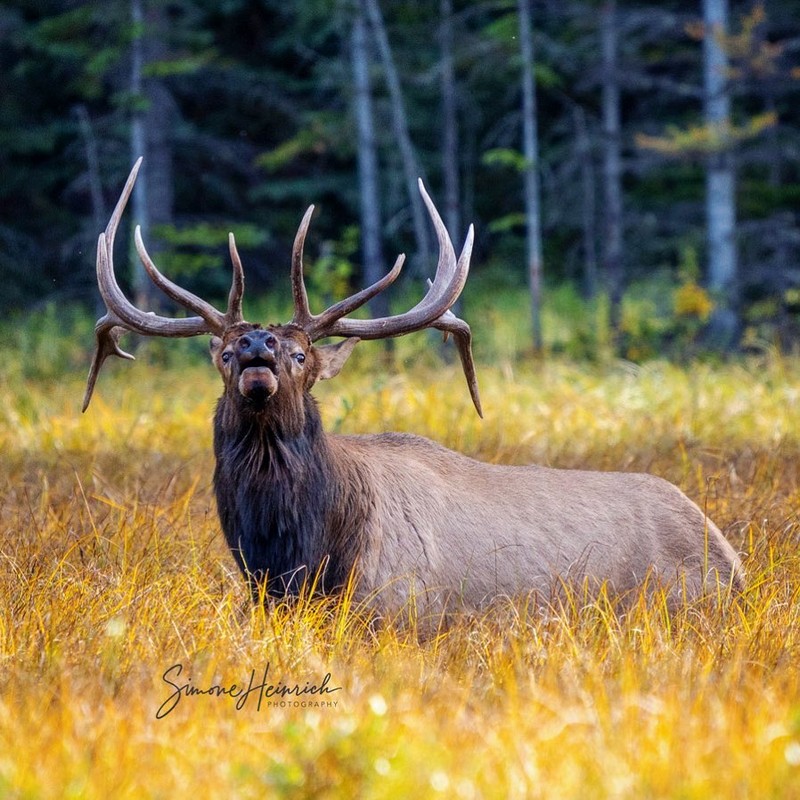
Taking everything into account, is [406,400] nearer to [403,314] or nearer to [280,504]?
[403,314]

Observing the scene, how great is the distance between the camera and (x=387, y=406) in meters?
8.62

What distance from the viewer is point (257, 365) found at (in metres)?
4.55

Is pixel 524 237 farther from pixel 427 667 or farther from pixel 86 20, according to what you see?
pixel 427 667

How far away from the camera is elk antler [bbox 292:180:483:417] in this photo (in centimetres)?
496

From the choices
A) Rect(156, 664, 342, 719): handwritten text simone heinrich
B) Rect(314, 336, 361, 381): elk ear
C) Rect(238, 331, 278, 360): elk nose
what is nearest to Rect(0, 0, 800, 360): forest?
Rect(314, 336, 361, 381): elk ear

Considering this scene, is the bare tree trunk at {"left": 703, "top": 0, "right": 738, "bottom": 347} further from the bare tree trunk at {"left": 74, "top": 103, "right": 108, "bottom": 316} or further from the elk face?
the elk face

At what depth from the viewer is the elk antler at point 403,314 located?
4965 millimetres

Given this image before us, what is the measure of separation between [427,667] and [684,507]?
6.37 feet

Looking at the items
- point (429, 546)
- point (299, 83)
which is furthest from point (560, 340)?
point (429, 546)

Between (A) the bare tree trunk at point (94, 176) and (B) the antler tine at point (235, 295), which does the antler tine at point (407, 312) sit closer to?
(B) the antler tine at point (235, 295)

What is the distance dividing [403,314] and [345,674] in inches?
66.1

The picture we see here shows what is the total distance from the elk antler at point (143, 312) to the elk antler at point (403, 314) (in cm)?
25

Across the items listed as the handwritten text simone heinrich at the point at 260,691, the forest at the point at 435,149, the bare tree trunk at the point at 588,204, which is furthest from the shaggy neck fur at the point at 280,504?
the bare tree trunk at the point at 588,204

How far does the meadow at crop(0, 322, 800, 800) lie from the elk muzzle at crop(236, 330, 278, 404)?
0.72 metres
